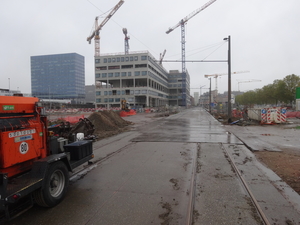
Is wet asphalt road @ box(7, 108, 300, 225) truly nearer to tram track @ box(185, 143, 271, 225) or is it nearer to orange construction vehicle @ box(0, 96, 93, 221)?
tram track @ box(185, 143, 271, 225)

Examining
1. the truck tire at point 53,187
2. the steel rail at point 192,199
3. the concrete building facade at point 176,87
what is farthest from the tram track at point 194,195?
the concrete building facade at point 176,87

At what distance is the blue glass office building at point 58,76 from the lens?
12531 centimetres

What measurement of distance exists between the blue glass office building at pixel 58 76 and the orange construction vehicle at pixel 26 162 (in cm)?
12653

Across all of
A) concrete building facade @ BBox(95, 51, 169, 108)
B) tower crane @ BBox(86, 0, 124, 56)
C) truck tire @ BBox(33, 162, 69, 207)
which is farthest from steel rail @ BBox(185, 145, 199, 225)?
tower crane @ BBox(86, 0, 124, 56)

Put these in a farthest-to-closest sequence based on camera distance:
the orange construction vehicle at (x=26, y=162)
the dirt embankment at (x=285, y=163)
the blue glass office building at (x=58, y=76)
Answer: the blue glass office building at (x=58, y=76) < the dirt embankment at (x=285, y=163) < the orange construction vehicle at (x=26, y=162)

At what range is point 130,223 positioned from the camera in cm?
351

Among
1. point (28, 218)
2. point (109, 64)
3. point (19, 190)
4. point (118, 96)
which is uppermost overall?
point (109, 64)

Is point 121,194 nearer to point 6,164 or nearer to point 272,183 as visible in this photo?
point 6,164

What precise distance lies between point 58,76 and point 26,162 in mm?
136471

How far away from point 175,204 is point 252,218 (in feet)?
4.66

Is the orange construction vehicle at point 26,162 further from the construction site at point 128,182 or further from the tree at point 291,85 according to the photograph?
the tree at point 291,85

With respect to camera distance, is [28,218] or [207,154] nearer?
[28,218]

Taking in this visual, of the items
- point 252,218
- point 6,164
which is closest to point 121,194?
point 6,164

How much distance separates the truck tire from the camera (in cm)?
388
